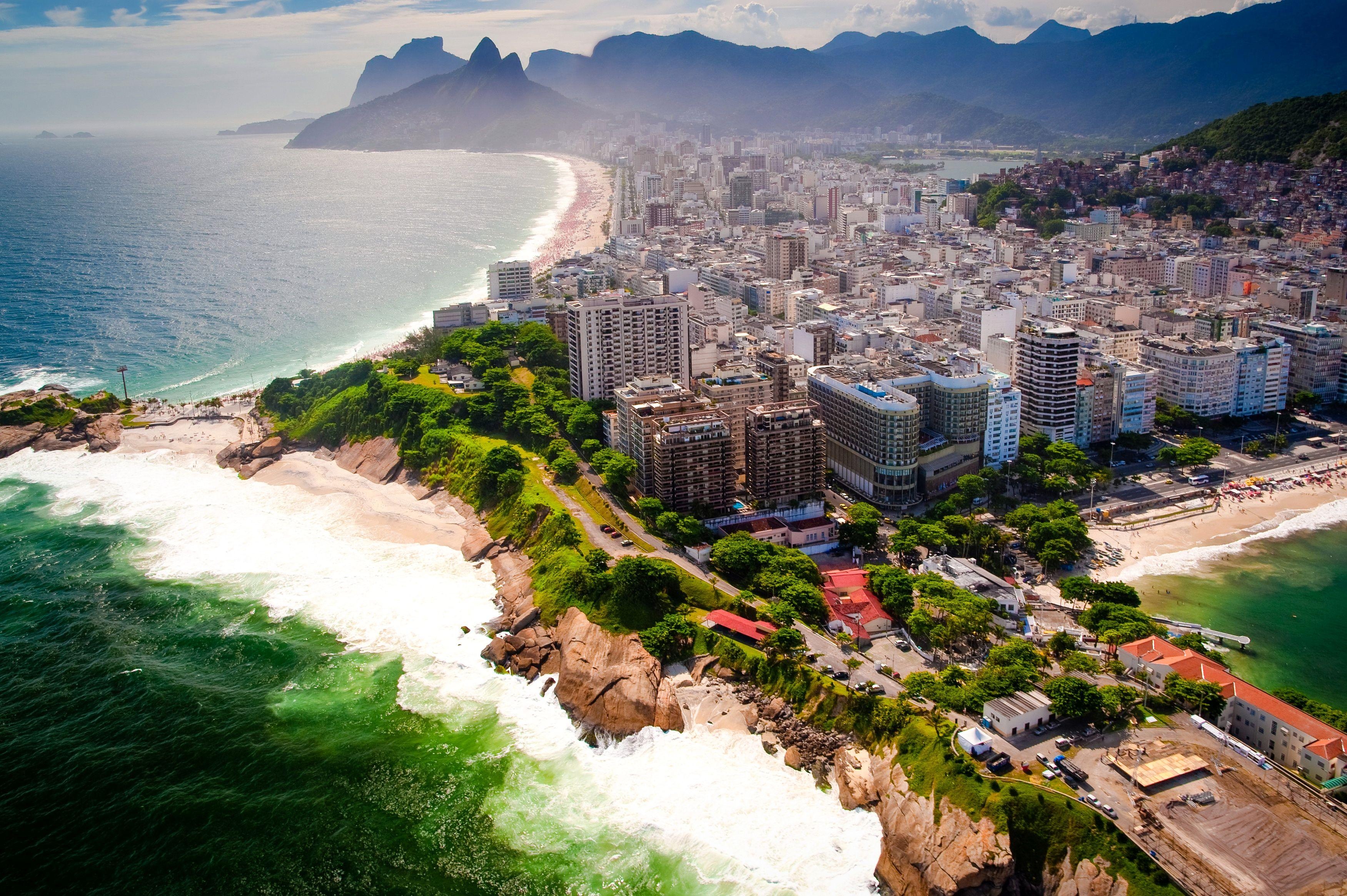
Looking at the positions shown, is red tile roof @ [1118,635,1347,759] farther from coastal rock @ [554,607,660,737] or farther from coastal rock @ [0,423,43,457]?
coastal rock @ [0,423,43,457]

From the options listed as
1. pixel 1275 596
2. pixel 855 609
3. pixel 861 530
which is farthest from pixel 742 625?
pixel 1275 596

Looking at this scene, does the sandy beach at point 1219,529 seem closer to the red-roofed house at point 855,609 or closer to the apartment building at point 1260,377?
the apartment building at point 1260,377

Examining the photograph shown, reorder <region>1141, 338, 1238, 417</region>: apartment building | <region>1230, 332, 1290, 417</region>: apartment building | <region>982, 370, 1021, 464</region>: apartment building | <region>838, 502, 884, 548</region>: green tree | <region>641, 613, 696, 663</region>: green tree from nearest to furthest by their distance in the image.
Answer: <region>641, 613, 696, 663</region>: green tree → <region>838, 502, 884, 548</region>: green tree → <region>982, 370, 1021, 464</region>: apartment building → <region>1141, 338, 1238, 417</region>: apartment building → <region>1230, 332, 1290, 417</region>: apartment building

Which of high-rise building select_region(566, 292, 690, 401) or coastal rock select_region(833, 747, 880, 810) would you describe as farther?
high-rise building select_region(566, 292, 690, 401)

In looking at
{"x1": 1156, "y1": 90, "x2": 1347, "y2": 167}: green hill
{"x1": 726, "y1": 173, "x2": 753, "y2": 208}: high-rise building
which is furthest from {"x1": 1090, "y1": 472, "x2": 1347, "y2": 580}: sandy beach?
{"x1": 726, "y1": 173, "x2": 753, "y2": 208}: high-rise building

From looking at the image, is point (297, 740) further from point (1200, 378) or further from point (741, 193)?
point (741, 193)

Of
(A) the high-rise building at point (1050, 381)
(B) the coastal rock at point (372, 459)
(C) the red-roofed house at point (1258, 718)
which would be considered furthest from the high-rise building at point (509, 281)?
(C) the red-roofed house at point (1258, 718)

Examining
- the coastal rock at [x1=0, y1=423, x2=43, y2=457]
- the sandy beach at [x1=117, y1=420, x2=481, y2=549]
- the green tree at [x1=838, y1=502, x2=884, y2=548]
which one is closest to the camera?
the green tree at [x1=838, y1=502, x2=884, y2=548]
